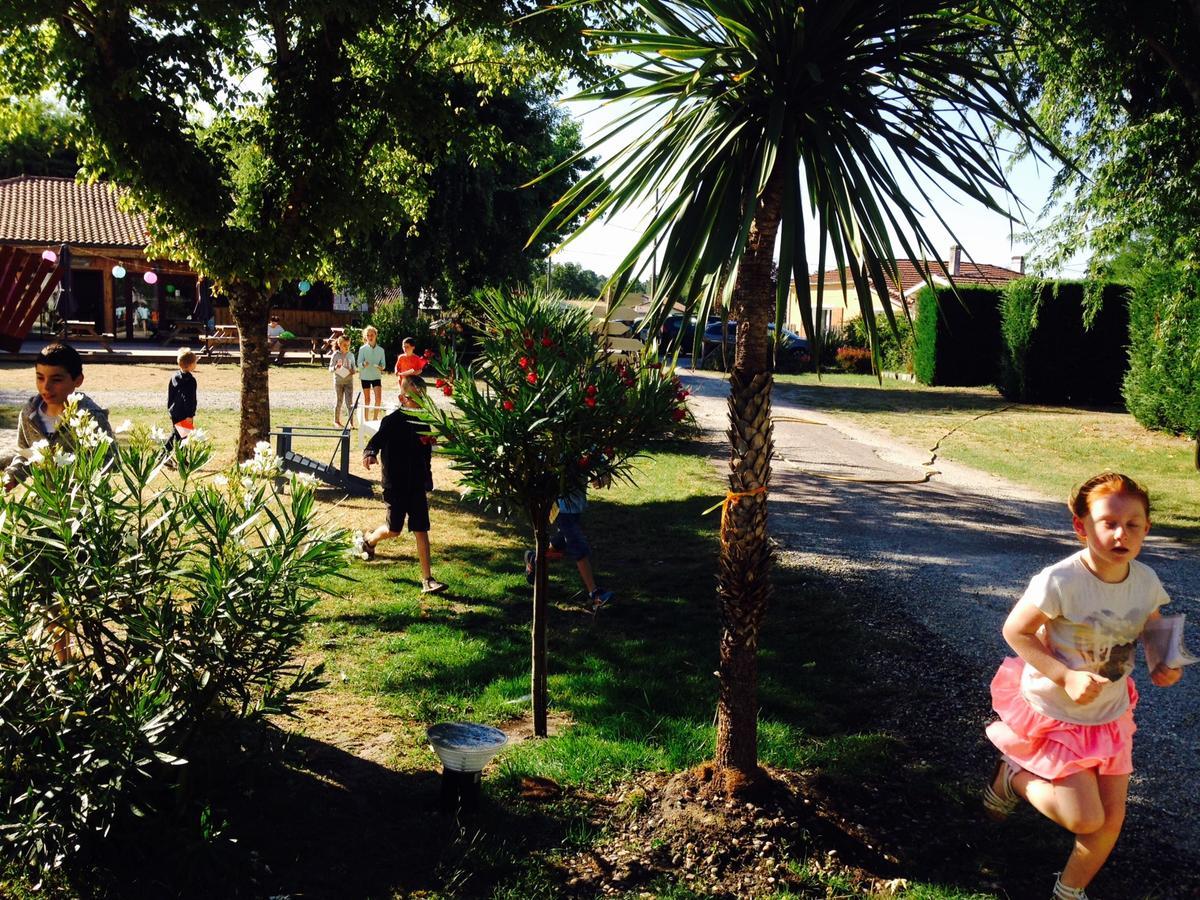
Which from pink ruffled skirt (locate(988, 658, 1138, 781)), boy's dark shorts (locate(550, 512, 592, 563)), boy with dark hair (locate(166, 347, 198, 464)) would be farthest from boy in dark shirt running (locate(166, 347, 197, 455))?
pink ruffled skirt (locate(988, 658, 1138, 781))

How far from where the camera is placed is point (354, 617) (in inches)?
273

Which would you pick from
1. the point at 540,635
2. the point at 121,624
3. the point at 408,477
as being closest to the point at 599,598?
the point at 408,477

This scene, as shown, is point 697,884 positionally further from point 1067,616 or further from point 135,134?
point 135,134

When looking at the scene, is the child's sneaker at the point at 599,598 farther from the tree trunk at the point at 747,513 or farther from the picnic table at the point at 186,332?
the picnic table at the point at 186,332

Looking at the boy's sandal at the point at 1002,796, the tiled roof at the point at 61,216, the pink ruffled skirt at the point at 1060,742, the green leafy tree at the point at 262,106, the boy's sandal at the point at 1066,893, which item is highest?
the tiled roof at the point at 61,216

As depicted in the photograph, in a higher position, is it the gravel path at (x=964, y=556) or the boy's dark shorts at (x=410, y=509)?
the boy's dark shorts at (x=410, y=509)

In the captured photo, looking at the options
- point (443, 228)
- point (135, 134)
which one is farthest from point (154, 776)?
point (443, 228)

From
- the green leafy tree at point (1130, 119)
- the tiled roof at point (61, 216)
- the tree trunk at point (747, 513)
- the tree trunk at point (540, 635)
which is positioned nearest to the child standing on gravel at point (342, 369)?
the green leafy tree at point (1130, 119)

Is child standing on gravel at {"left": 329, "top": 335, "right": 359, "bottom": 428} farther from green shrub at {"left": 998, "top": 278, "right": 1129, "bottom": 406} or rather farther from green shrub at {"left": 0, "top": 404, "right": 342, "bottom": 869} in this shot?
green shrub at {"left": 998, "top": 278, "right": 1129, "bottom": 406}

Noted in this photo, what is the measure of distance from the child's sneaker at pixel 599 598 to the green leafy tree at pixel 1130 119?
8.32 meters

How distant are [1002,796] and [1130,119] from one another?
11.8 m

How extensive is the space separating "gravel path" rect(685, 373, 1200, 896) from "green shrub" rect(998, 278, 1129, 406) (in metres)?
8.75

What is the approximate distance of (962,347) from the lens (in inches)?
1168

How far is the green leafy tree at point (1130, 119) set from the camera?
11.4m
